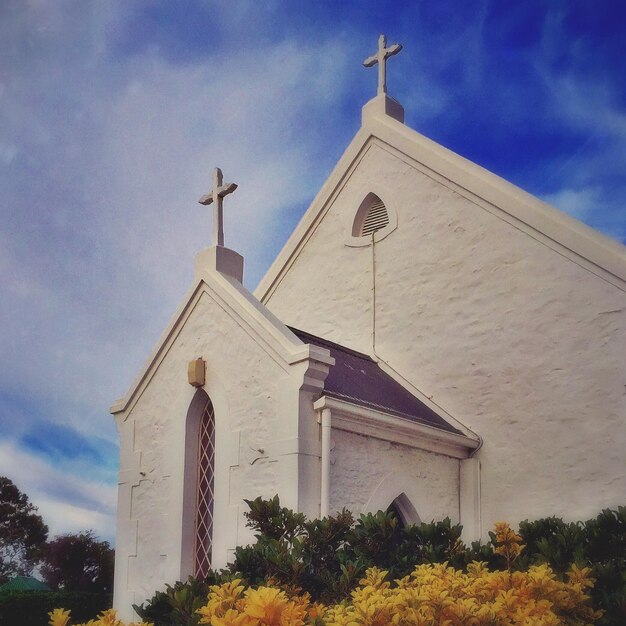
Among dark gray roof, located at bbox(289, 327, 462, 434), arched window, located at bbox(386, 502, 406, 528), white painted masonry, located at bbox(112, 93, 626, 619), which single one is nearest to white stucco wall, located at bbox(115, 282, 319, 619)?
white painted masonry, located at bbox(112, 93, 626, 619)

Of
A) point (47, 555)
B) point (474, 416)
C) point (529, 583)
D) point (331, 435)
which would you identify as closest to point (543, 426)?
point (474, 416)

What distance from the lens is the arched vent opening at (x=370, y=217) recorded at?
1517 centimetres

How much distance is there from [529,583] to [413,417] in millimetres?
6214

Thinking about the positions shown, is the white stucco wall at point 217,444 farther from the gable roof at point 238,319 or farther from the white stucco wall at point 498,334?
the white stucco wall at point 498,334

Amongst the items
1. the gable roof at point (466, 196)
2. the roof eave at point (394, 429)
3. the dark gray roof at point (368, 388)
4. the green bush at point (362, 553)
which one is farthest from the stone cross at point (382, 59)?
the green bush at point (362, 553)

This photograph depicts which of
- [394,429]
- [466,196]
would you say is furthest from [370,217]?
[394,429]

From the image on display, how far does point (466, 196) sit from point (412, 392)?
3.35 m

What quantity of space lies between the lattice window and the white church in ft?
0.09

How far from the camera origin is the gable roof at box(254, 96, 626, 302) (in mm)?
11578

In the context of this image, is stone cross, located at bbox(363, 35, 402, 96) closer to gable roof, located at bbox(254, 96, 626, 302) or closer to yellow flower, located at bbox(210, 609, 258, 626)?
gable roof, located at bbox(254, 96, 626, 302)

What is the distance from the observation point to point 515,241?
12609 millimetres

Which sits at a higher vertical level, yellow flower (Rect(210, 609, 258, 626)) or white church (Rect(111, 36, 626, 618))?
white church (Rect(111, 36, 626, 618))

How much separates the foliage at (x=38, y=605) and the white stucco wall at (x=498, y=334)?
9.06 m

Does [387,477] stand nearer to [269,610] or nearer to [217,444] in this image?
[217,444]
